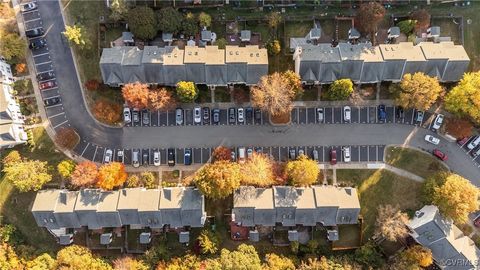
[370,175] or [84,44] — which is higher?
[84,44]

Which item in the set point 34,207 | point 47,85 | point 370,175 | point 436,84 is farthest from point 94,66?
point 436,84

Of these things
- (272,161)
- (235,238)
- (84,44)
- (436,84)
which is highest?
(84,44)

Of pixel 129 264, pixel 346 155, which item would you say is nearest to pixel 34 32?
pixel 129 264

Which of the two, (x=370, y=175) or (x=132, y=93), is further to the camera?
(x=370, y=175)

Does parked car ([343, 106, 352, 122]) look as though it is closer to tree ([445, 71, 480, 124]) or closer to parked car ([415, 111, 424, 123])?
parked car ([415, 111, 424, 123])

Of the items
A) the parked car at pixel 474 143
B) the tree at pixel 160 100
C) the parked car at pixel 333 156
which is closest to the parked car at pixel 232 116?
the tree at pixel 160 100

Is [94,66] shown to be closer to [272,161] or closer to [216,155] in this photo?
[216,155]

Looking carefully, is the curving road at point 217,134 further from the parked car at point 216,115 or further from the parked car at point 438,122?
the parked car at point 438,122

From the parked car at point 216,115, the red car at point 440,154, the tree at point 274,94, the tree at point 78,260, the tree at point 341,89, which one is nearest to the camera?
the tree at point 274,94
